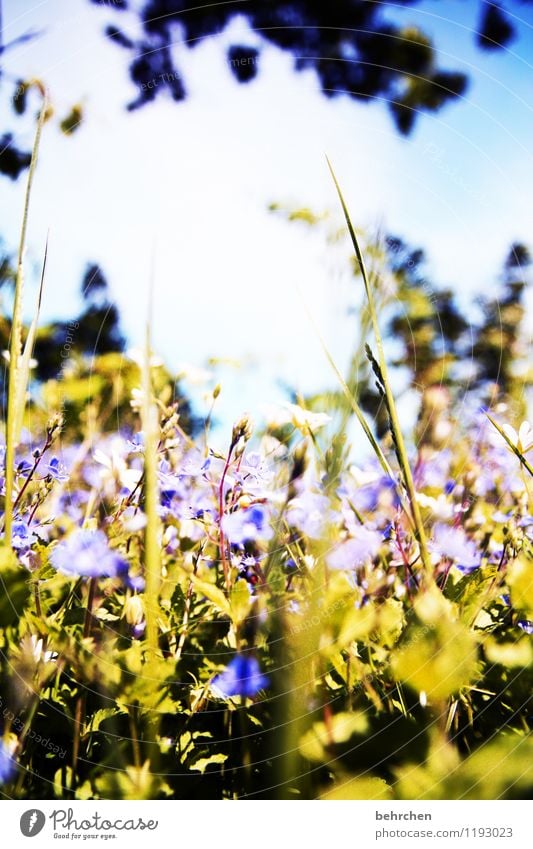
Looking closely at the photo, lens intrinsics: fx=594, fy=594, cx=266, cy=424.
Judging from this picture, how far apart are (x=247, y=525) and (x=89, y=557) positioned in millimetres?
136

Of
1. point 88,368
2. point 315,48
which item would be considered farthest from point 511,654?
point 88,368

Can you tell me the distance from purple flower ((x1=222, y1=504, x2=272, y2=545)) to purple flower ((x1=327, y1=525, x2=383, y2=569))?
0.06m

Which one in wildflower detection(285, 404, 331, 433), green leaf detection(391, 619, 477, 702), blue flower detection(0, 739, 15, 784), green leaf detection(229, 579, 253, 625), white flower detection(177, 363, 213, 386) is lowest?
Result: blue flower detection(0, 739, 15, 784)

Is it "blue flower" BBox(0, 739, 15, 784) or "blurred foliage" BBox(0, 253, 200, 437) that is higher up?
"blurred foliage" BBox(0, 253, 200, 437)

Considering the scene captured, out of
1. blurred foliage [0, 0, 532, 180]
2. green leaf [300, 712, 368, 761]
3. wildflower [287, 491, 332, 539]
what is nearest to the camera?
→ green leaf [300, 712, 368, 761]

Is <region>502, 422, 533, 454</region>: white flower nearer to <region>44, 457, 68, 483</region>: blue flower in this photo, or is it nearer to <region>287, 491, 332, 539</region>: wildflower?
<region>287, 491, 332, 539</region>: wildflower

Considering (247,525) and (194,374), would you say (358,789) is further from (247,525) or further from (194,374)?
(194,374)

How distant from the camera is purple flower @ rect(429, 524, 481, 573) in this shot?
0.55 meters

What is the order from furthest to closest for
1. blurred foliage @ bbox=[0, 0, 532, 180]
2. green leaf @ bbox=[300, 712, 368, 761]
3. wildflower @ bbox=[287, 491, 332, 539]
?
blurred foliage @ bbox=[0, 0, 532, 180]
wildflower @ bbox=[287, 491, 332, 539]
green leaf @ bbox=[300, 712, 368, 761]

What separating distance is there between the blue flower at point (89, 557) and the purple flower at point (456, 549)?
29 cm

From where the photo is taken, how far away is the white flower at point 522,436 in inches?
22.2

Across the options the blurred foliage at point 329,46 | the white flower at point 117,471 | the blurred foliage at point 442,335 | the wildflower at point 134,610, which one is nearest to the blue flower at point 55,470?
the white flower at point 117,471
